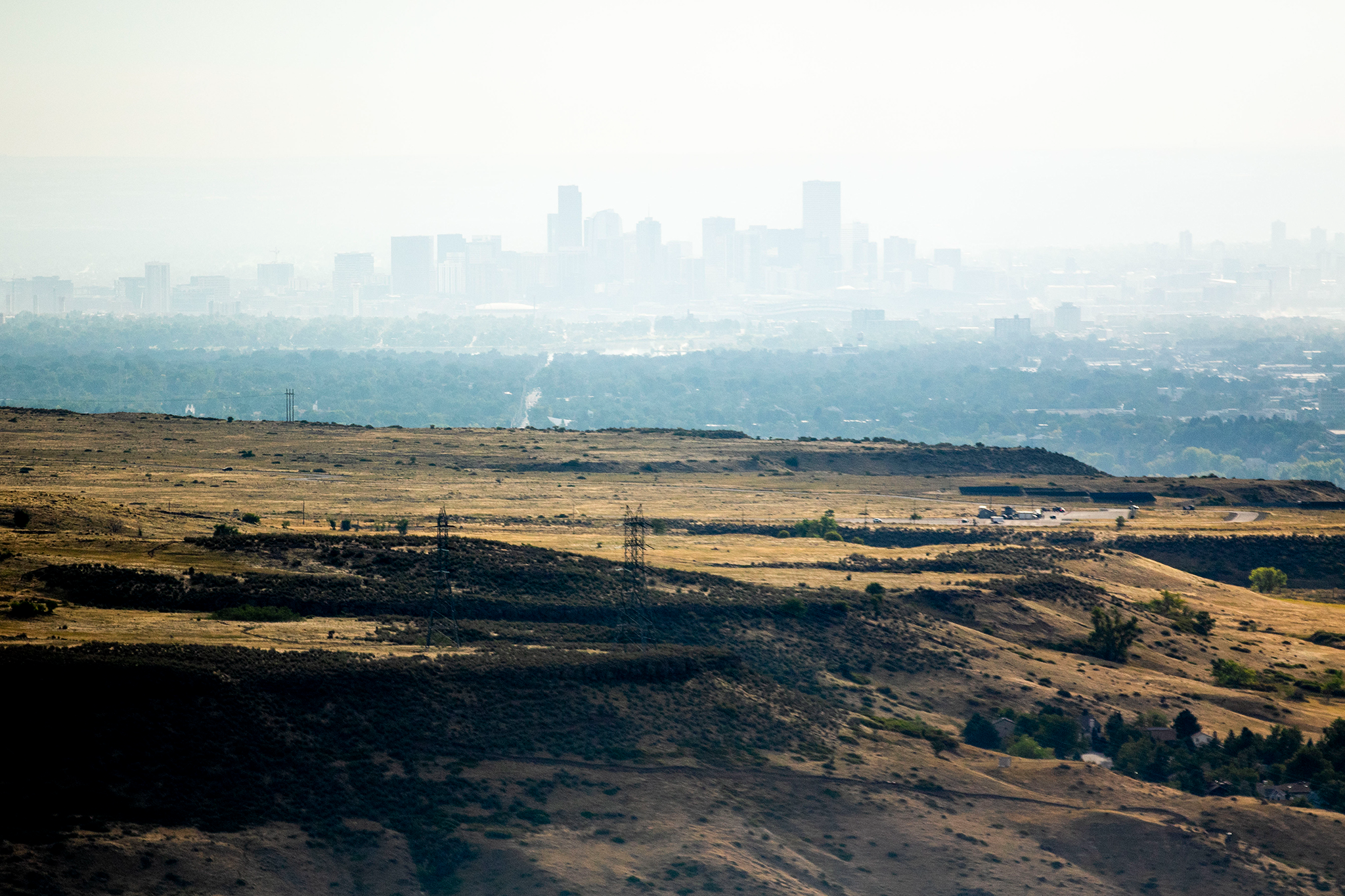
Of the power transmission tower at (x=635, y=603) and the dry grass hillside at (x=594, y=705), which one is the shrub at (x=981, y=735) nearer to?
the dry grass hillside at (x=594, y=705)

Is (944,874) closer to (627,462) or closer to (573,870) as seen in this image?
(573,870)

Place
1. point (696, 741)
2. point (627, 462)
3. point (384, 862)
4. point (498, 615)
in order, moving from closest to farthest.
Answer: point (384, 862)
point (696, 741)
point (498, 615)
point (627, 462)

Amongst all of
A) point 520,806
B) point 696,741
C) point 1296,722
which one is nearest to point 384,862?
point 520,806

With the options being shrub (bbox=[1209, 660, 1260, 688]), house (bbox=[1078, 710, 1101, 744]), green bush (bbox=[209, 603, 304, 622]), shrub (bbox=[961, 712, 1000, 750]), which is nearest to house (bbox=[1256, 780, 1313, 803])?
house (bbox=[1078, 710, 1101, 744])

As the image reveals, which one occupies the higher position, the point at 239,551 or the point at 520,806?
Result: the point at 239,551

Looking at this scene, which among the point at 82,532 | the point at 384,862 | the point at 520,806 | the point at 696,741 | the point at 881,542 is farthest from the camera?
the point at 881,542

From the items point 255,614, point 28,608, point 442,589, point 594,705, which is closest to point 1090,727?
point 594,705


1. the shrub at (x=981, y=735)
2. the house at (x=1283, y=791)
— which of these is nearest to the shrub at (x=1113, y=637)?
the shrub at (x=981, y=735)

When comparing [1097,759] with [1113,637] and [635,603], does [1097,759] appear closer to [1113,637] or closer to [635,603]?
[1113,637]
